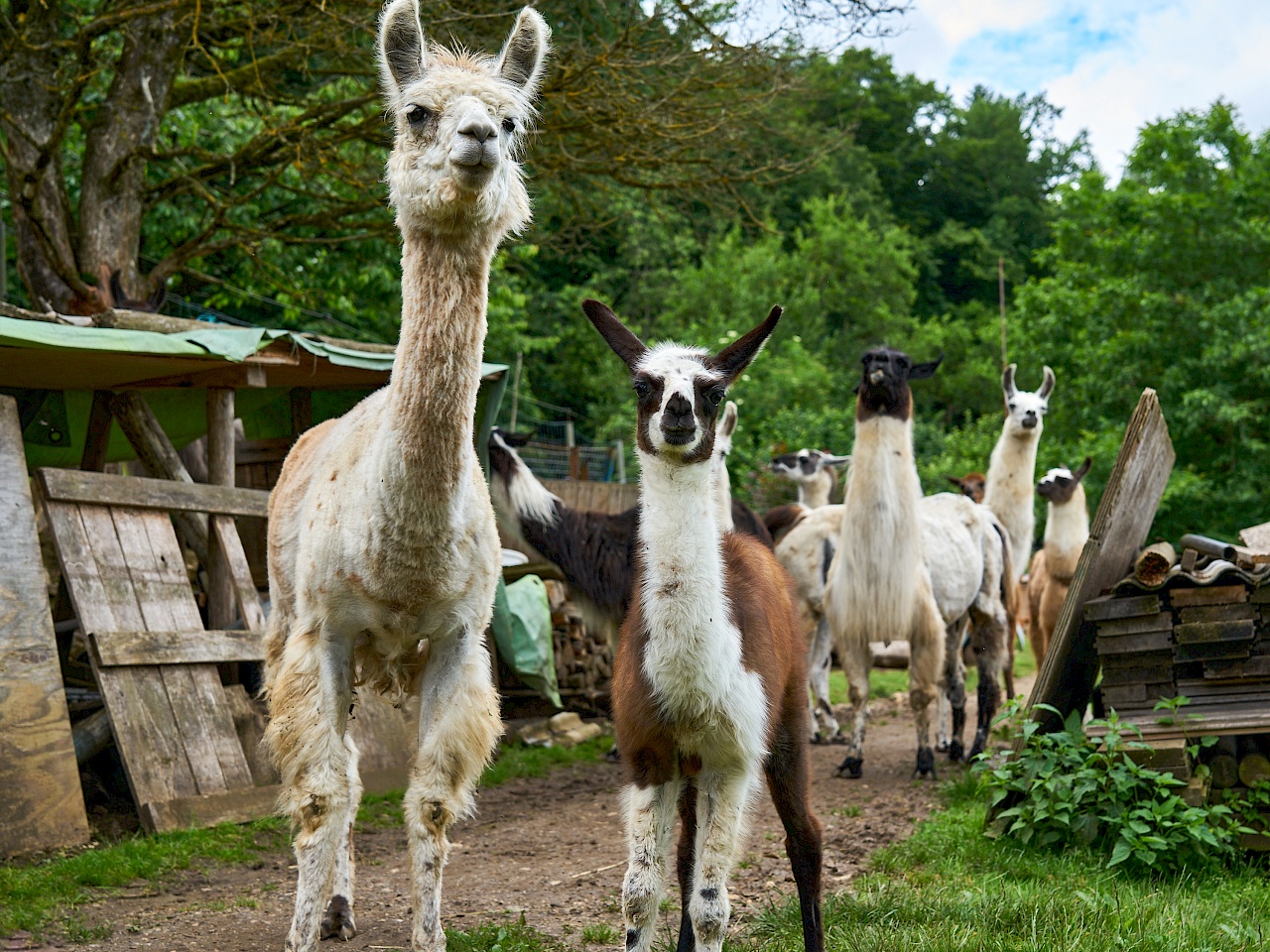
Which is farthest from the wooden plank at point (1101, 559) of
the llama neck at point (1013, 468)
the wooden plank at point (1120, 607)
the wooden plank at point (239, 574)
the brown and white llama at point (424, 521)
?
the llama neck at point (1013, 468)

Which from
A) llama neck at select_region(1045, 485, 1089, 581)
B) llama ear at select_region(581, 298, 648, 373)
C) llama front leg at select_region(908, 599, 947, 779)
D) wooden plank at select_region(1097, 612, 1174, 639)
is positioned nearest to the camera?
llama ear at select_region(581, 298, 648, 373)

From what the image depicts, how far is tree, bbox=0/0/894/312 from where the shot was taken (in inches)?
358

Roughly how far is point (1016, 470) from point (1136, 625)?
5147 mm

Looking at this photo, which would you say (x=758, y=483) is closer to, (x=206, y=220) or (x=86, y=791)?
(x=206, y=220)

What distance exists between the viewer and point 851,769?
7938 mm

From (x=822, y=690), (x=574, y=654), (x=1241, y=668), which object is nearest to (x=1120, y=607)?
(x=1241, y=668)

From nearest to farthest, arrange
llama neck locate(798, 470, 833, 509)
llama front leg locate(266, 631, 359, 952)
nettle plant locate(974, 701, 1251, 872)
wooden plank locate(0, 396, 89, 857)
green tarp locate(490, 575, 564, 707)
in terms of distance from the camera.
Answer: llama front leg locate(266, 631, 359, 952) → nettle plant locate(974, 701, 1251, 872) → wooden plank locate(0, 396, 89, 857) → green tarp locate(490, 575, 564, 707) → llama neck locate(798, 470, 833, 509)

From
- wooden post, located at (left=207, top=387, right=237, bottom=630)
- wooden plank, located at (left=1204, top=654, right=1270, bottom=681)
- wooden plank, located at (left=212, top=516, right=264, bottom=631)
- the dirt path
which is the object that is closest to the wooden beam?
wooden post, located at (left=207, top=387, right=237, bottom=630)

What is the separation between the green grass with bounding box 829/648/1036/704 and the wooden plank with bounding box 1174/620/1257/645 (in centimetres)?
580

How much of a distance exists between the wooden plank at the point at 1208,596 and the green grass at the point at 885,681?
578 centimetres

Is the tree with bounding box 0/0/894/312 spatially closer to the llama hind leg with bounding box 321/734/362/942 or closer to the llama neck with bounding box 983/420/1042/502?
the llama neck with bounding box 983/420/1042/502

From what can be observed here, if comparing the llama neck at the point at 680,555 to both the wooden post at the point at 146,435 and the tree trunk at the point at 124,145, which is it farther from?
the tree trunk at the point at 124,145

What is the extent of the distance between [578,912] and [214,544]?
12.1 ft

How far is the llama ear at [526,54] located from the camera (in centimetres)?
424
